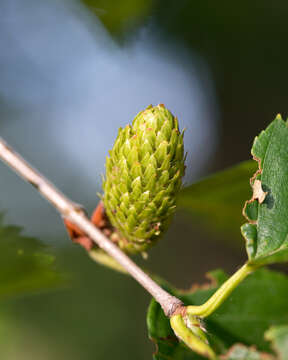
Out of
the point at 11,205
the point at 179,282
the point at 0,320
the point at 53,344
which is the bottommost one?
the point at 179,282

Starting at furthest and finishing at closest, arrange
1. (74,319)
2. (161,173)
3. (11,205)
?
(11,205), (74,319), (161,173)

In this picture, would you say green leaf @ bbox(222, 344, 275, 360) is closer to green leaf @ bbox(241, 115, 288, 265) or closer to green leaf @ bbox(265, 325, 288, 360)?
green leaf @ bbox(265, 325, 288, 360)

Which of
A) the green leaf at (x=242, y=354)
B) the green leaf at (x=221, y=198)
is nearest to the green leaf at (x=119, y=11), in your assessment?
the green leaf at (x=221, y=198)

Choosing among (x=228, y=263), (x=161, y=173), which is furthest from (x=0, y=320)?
(x=161, y=173)

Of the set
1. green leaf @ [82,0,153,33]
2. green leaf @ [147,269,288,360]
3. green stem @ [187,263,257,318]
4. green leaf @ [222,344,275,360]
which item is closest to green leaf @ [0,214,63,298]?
green leaf @ [147,269,288,360]

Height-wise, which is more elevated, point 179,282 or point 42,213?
point 42,213

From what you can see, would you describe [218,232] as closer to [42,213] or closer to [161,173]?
[161,173]

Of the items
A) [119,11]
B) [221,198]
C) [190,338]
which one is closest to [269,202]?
[190,338]
